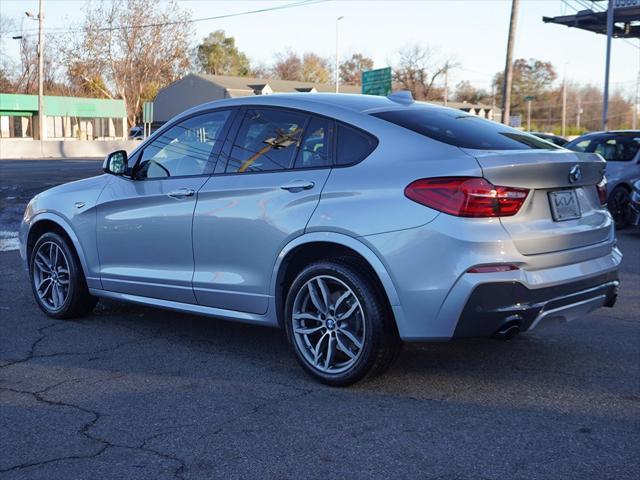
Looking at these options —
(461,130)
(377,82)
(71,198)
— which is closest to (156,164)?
(71,198)

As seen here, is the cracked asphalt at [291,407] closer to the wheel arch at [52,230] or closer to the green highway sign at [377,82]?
the wheel arch at [52,230]

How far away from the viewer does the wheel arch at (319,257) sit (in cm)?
440

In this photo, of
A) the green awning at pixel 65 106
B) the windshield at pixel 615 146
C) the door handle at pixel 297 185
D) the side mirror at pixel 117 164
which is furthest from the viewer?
the green awning at pixel 65 106

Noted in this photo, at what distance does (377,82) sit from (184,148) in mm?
45006

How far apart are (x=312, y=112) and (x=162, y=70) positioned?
73681 millimetres

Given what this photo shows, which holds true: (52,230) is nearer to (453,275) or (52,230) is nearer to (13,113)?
(453,275)

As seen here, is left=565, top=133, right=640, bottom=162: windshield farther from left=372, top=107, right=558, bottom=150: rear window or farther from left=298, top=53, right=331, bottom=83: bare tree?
left=298, top=53, right=331, bottom=83: bare tree

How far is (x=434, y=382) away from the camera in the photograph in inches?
190

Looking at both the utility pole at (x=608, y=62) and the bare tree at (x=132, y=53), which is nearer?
the utility pole at (x=608, y=62)

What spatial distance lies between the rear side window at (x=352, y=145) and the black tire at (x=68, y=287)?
2.64 meters

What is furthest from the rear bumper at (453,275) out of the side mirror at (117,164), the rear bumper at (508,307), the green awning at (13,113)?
the green awning at (13,113)

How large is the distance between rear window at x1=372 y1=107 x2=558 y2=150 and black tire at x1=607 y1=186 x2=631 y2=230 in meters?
8.27

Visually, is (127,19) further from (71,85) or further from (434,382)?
(434,382)

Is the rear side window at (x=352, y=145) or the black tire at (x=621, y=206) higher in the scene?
the rear side window at (x=352, y=145)
